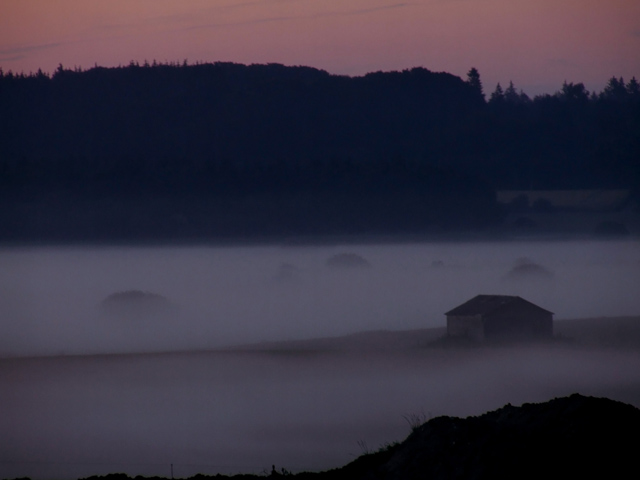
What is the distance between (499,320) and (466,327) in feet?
9.07

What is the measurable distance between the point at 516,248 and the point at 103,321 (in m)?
55.3

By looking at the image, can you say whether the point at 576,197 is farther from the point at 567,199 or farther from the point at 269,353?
the point at 269,353

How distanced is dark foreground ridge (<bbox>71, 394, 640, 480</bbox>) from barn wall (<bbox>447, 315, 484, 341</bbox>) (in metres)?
28.3

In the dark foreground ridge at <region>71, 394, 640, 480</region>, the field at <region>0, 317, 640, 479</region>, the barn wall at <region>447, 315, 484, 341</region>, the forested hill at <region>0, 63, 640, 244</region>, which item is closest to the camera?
the dark foreground ridge at <region>71, 394, 640, 480</region>

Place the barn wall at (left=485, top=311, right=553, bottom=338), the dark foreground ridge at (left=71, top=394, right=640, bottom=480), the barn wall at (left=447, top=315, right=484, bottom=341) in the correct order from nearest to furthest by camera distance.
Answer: the dark foreground ridge at (left=71, top=394, right=640, bottom=480), the barn wall at (left=485, top=311, right=553, bottom=338), the barn wall at (left=447, top=315, right=484, bottom=341)

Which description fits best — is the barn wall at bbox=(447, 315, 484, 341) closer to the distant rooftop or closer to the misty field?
the misty field

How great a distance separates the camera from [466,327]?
42656mm

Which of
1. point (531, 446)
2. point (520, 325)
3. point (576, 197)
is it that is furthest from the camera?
point (576, 197)

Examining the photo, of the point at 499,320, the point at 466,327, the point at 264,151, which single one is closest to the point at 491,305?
the point at 499,320

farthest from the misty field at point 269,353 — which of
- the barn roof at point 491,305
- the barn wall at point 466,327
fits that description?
the barn roof at point 491,305

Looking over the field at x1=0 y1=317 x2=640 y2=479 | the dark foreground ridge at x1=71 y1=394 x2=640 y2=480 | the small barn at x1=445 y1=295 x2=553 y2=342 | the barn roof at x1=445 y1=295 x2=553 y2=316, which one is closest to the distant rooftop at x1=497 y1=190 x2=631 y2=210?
the field at x1=0 y1=317 x2=640 y2=479

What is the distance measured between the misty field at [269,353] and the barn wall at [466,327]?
1.01 m

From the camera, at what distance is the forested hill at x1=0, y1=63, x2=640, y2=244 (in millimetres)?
110812

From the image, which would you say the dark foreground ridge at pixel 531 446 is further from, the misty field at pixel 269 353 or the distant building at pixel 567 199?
the distant building at pixel 567 199
